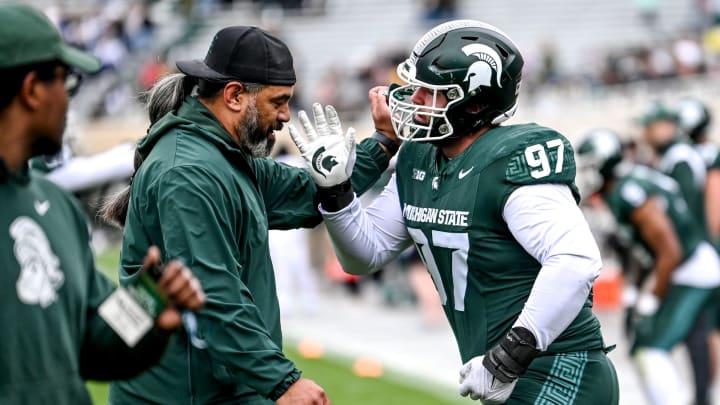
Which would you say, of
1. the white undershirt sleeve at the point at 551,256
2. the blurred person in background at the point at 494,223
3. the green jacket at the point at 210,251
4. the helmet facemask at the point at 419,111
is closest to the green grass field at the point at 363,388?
the blurred person in background at the point at 494,223

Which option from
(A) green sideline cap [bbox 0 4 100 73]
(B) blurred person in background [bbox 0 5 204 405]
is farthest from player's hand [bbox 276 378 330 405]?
(A) green sideline cap [bbox 0 4 100 73]

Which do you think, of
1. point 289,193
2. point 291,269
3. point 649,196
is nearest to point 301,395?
point 289,193

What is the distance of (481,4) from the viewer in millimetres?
21344

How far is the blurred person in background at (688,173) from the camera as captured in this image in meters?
7.36

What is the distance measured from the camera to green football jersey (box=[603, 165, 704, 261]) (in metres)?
6.94

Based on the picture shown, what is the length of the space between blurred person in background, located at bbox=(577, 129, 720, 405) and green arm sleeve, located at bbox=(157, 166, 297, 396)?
376cm

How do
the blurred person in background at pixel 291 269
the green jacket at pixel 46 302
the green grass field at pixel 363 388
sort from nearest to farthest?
the green jacket at pixel 46 302
the green grass field at pixel 363 388
the blurred person in background at pixel 291 269

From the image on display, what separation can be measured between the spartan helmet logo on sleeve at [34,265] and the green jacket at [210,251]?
2.63 feet

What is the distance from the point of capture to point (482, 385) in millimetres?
3807

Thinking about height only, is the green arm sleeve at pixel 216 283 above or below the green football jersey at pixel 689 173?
above

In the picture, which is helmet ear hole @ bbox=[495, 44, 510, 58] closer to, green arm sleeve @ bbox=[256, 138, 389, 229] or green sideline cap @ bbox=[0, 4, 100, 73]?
green arm sleeve @ bbox=[256, 138, 389, 229]

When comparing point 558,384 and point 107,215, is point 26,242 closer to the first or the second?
point 107,215

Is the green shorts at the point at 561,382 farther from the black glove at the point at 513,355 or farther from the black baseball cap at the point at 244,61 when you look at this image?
the black baseball cap at the point at 244,61

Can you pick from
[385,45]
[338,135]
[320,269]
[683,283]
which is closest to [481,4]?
[385,45]
